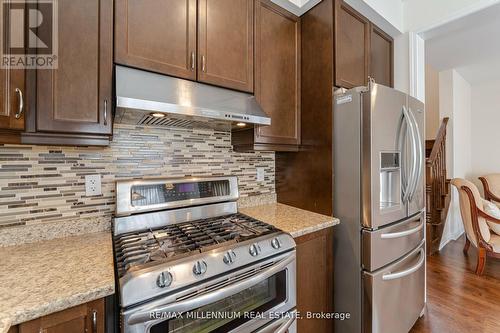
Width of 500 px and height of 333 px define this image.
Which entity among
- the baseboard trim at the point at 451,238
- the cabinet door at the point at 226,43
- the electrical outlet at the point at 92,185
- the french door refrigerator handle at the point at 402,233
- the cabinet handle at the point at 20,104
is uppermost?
the cabinet door at the point at 226,43

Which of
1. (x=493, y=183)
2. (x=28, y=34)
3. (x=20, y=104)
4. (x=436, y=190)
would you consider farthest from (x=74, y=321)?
(x=493, y=183)

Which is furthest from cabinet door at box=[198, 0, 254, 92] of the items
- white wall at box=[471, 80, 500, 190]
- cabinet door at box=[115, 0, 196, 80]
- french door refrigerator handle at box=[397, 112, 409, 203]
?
white wall at box=[471, 80, 500, 190]

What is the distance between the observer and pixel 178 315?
2.77 ft

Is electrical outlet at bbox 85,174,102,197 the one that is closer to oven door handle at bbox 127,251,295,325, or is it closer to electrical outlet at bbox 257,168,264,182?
oven door handle at bbox 127,251,295,325

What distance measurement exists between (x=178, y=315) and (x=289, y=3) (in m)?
1.99

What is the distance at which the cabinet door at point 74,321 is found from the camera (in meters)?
0.67

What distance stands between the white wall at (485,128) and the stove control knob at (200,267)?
216 inches

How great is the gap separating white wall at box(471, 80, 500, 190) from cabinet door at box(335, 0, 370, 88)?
415 cm

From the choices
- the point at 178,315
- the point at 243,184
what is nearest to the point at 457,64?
the point at 243,184

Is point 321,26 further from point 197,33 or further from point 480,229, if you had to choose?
point 480,229

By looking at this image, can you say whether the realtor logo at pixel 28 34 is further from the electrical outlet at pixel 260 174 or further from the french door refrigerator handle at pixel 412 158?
the french door refrigerator handle at pixel 412 158

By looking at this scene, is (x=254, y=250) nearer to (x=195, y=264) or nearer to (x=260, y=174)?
(x=195, y=264)

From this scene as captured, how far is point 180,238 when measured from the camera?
45.3 inches

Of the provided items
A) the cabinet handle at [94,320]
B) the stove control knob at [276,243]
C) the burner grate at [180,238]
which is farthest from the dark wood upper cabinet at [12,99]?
the stove control knob at [276,243]
